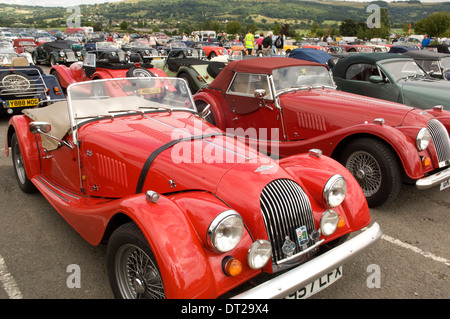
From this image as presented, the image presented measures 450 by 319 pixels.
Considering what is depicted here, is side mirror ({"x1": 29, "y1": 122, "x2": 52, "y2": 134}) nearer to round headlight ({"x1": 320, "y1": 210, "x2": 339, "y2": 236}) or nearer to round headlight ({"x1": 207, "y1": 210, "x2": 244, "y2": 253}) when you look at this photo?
round headlight ({"x1": 207, "y1": 210, "x2": 244, "y2": 253})

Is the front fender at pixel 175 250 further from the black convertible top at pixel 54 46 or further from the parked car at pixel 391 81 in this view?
the black convertible top at pixel 54 46

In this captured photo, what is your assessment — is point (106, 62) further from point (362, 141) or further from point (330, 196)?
point (330, 196)

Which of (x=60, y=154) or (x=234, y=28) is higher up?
(x=234, y=28)

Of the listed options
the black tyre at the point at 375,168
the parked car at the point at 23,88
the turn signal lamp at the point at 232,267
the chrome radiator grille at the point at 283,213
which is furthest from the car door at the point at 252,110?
the parked car at the point at 23,88

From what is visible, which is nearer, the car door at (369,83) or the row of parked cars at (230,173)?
the row of parked cars at (230,173)

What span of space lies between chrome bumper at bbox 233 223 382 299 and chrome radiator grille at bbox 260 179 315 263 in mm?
186

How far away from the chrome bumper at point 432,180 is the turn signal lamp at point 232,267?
2.85 metres

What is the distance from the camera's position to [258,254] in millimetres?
2248

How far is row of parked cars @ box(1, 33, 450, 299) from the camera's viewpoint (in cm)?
224

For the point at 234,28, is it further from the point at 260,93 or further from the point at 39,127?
the point at 39,127

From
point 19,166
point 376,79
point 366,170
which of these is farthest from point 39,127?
point 376,79

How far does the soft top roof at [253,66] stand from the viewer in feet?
18.3

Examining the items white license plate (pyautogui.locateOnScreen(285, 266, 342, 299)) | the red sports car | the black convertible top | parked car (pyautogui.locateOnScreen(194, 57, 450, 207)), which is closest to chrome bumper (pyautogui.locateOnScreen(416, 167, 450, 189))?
parked car (pyautogui.locateOnScreen(194, 57, 450, 207))

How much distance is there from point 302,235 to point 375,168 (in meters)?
2.30
